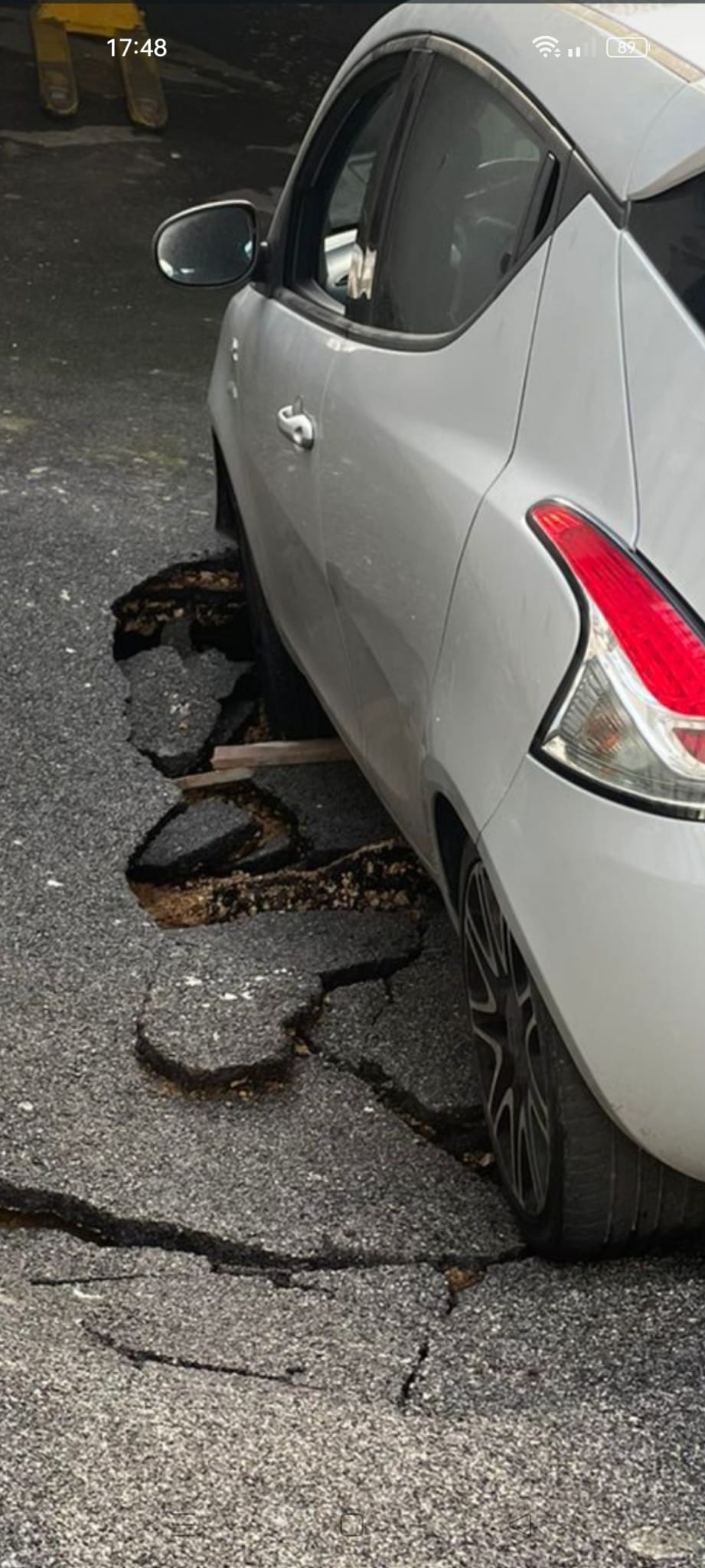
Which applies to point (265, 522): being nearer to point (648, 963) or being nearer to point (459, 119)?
point (459, 119)

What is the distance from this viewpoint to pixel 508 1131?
305 centimetres

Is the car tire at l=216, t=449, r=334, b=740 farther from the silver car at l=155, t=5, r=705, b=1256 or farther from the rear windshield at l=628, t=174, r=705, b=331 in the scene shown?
the rear windshield at l=628, t=174, r=705, b=331

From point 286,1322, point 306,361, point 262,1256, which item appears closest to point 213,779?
point 306,361

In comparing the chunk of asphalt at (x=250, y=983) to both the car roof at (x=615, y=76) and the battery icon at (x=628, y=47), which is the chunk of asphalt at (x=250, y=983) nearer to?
the car roof at (x=615, y=76)

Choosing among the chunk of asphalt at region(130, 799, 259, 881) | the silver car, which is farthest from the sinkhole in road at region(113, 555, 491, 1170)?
the silver car

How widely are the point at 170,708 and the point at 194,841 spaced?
2.55 feet

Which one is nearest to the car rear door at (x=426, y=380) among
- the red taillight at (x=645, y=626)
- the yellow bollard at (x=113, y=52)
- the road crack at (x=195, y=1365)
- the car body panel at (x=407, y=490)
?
the car body panel at (x=407, y=490)

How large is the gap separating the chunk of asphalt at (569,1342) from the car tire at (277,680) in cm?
220

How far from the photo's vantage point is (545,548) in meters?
2.64

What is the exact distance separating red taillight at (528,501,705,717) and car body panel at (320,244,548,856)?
0.40m

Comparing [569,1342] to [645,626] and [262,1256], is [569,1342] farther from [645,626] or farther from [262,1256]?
[645,626]

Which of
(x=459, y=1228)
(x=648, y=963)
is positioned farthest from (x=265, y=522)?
(x=648, y=963)

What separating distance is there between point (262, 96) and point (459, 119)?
382 inches

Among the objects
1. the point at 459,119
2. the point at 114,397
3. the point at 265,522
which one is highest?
the point at 459,119
